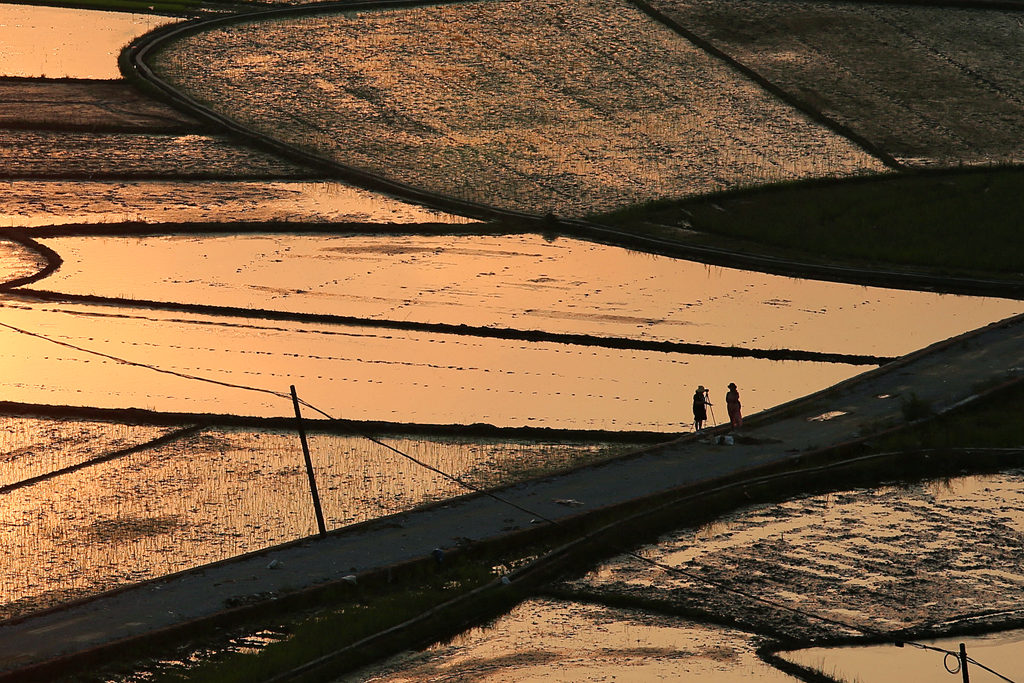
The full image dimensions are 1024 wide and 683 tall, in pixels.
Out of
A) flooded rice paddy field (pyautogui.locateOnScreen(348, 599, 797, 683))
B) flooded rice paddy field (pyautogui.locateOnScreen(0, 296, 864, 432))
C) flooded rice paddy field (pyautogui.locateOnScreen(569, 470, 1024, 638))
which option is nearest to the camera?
flooded rice paddy field (pyautogui.locateOnScreen(348, 599, 797, 683))

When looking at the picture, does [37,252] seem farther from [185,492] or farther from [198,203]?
[185,492]

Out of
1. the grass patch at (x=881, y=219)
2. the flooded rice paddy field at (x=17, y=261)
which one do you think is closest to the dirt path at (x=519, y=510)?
the grass patch at (x=881, y=219)

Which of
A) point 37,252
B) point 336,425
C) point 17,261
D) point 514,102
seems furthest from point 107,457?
point 514,102

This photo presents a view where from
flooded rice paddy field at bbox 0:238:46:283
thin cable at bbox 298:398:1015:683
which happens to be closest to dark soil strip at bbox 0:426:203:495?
thin cable at bbox 298:398:1015:683

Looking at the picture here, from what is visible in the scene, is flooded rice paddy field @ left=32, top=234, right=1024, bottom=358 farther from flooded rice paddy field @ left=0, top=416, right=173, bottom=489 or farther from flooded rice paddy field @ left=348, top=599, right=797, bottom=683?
flooded rice paddy field @ left=348, top=599, right=797, bottom=683

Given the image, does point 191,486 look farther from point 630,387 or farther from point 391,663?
point 630,387

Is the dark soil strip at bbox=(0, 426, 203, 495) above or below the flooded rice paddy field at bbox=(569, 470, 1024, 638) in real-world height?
above
